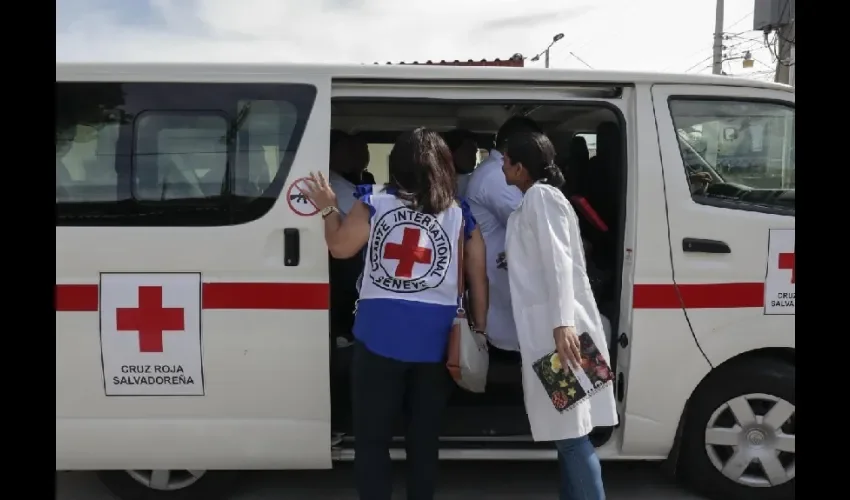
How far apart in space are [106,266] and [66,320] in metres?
0.29

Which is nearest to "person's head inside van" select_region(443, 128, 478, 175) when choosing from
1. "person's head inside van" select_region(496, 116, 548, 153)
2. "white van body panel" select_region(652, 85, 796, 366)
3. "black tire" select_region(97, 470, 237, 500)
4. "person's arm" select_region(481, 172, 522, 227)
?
"person's head inside van" select_region(496, 116, 548, 153)

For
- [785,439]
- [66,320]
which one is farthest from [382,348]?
[785,439]

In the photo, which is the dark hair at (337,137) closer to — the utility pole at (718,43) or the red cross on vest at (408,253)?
the red cross on vest at (408,253)

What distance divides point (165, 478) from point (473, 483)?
1.58 metres

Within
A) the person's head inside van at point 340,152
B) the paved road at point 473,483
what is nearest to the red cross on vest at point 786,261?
the paved road at point 473,483

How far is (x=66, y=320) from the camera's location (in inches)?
105

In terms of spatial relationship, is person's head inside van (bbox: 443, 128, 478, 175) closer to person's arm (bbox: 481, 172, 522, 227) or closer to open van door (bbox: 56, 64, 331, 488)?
person's arm (bbox: 481, 172, 522, 227)

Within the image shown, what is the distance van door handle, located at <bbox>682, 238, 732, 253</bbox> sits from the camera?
282cm

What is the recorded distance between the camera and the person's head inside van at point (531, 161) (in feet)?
8.10

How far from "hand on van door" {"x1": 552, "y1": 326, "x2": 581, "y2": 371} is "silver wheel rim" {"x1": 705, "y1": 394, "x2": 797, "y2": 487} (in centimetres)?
112

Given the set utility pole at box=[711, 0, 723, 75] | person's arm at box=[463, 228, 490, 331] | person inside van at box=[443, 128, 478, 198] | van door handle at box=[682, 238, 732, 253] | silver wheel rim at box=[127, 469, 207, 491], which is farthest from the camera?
utility pole at box=[711, 0, 723, 75]

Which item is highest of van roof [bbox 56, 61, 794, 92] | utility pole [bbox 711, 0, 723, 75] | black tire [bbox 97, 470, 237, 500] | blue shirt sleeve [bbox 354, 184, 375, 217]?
utility pole [bbox 711, 0, 723, 75]

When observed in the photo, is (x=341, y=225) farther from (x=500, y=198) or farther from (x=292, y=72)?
(x=500, y=198)
